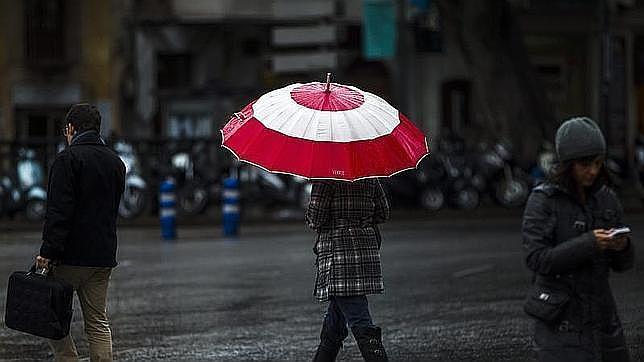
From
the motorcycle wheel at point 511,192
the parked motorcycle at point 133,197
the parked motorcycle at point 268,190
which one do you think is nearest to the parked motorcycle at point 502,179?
the motorcycle wheel at point 511,192

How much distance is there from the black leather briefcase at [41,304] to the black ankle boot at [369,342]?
161cm

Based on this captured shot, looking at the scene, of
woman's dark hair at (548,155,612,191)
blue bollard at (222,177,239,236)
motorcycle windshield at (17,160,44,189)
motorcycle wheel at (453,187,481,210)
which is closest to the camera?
woman's dark hair at (548,155,612,191)

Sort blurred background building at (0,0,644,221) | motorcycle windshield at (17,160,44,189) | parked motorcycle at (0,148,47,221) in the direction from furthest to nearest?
blurred background building at (0,0,644,221) → motorcycle windshield at (17,160,44,189) → parked motorcycle at (0,148,47,221)

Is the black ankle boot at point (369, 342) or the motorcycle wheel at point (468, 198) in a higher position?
the black ankle boot at point (369, 342)

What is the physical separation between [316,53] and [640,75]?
30.3ft

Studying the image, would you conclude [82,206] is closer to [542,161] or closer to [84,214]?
[84,214]

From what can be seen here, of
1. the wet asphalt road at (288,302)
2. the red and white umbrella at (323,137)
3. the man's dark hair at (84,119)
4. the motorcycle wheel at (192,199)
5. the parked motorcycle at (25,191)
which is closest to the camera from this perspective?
the red and white umbrella at (323,137)

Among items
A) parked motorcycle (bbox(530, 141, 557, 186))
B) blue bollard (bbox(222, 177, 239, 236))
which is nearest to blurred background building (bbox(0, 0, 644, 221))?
parked motorcycle (bbox(530, 141, 557, 186))

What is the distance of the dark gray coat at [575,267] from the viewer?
6270 millimetres

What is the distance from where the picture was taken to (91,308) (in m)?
8.72

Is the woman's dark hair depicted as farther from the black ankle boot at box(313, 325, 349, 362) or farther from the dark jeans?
the black ankle boot at box(313, 325, 349, 362)

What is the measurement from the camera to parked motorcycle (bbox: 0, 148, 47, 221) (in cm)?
2833

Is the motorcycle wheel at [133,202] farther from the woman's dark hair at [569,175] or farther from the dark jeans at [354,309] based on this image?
the woman's dark hair at [569,175]

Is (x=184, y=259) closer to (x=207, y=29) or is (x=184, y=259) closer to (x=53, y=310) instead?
(x=53, y=310)
